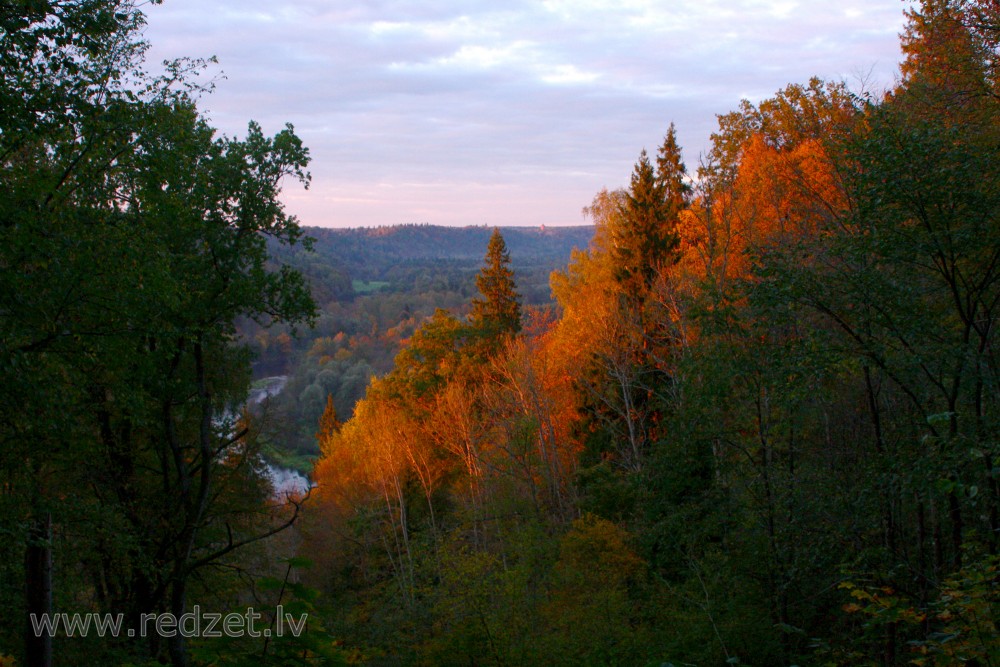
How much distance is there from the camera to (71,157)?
280 inches

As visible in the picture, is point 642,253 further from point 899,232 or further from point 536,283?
point 536,283

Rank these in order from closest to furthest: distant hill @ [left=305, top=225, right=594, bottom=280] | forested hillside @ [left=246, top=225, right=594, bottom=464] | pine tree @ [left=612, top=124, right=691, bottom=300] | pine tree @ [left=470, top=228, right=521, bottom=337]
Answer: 1. forested hillside @ [left=246, top=225, right=594, bottom=464]
2. pine tree @ [left=612, top=124, right=691, bottom=300]
3. pine tree @ [left=470, top=228, right=521, bottom=337]
4. distant hill @ [left=305, top=225, right=594, bottom=280]

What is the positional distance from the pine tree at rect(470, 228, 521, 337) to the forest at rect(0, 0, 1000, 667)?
18.6 metres

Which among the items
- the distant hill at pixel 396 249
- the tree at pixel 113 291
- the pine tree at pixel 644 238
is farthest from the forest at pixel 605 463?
the distant hill at pixel 396 249

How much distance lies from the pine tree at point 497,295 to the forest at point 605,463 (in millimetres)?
18608

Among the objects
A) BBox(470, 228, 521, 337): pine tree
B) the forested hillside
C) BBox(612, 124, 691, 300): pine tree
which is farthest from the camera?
BBox(470, 228, 521, 337): pine tree

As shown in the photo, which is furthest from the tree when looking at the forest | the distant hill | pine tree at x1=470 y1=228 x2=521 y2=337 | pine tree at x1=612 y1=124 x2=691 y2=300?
the distant hill

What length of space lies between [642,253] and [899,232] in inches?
660

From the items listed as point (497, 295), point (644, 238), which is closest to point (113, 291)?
point (644, 238)

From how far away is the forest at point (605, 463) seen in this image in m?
6.19

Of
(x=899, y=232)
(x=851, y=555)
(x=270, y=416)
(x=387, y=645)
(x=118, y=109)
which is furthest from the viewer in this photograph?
(x=387, y=645)

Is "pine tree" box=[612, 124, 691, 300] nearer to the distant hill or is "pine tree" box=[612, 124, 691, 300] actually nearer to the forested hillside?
the forested hillside

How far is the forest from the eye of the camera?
20.3 feet

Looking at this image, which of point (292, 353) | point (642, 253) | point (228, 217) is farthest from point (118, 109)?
point (292, 353)
